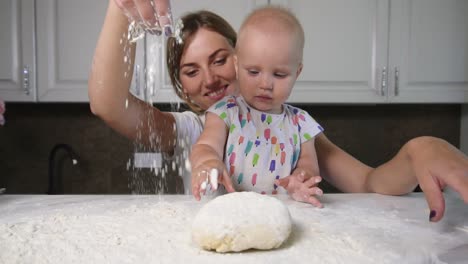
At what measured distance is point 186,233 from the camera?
1.61ft

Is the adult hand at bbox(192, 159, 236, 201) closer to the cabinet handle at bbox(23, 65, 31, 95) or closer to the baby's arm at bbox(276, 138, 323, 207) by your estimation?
the baby's arm at bbox(276, 138, 323, 207)

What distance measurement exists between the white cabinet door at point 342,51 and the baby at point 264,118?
926 millimetres

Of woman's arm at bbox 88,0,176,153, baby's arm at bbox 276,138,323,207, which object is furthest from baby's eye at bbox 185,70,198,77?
baby's arm at bbox 276,138,323,207

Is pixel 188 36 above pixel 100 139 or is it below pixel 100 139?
above

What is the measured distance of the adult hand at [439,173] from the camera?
535 mm

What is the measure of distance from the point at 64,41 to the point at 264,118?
1.19 meters

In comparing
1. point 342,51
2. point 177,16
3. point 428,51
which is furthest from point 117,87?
point 428,51

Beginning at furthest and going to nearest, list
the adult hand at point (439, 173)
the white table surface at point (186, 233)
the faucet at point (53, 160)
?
1. the faucet at point (53, 160)
2. the adult hand at point (439, 173)
3. the white table surface at point (186, 233)

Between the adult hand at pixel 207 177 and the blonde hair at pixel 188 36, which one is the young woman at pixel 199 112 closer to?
the blonde hair at pixel 188 36

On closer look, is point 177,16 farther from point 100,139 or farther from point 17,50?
point 100,139

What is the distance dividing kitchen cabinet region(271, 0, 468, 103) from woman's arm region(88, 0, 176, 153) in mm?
984

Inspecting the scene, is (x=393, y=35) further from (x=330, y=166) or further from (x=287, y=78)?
(x=287, y=78)

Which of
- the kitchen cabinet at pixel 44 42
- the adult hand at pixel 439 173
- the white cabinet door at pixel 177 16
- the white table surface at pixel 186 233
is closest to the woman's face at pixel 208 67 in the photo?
the white table surface at pixel 186 233

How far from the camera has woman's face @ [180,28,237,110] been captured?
966mm
